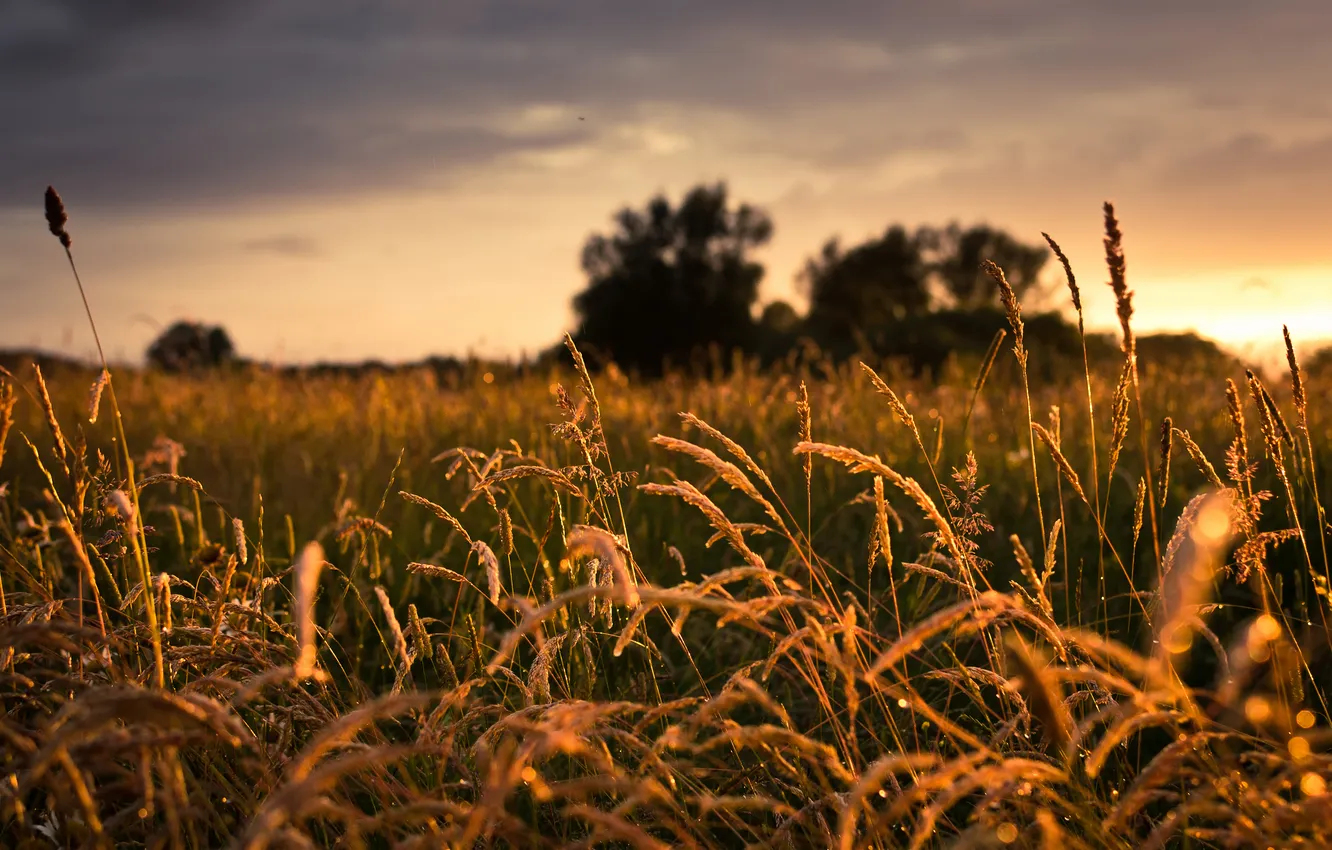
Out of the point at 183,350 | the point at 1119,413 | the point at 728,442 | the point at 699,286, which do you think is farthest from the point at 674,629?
the point at 699,286

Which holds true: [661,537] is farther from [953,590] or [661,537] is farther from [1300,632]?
[1300,632]

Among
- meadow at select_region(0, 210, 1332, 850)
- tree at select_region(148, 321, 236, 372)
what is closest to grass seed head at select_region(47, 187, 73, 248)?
meadow at select_region(0, 210, 1332, 850)

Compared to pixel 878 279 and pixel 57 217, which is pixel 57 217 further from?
pixel 878 279

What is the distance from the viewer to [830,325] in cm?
2788

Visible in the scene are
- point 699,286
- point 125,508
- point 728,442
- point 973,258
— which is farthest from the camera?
point 973,258

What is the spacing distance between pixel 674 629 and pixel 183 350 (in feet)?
56.3

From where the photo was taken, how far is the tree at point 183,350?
10469 mm

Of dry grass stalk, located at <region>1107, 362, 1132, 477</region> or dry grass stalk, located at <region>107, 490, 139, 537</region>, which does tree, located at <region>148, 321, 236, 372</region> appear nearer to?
dry grass stalk, located at <region>107, 490, 139, 537</region>

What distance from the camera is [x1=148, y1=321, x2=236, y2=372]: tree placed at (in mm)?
10469

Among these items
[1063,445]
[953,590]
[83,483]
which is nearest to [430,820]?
[83,483]

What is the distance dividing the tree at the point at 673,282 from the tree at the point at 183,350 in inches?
864

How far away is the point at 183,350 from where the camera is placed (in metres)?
16.6

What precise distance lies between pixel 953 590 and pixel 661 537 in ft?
3.83

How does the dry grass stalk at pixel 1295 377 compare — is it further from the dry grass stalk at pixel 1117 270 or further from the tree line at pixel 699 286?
the tree line at pixel 699 286
